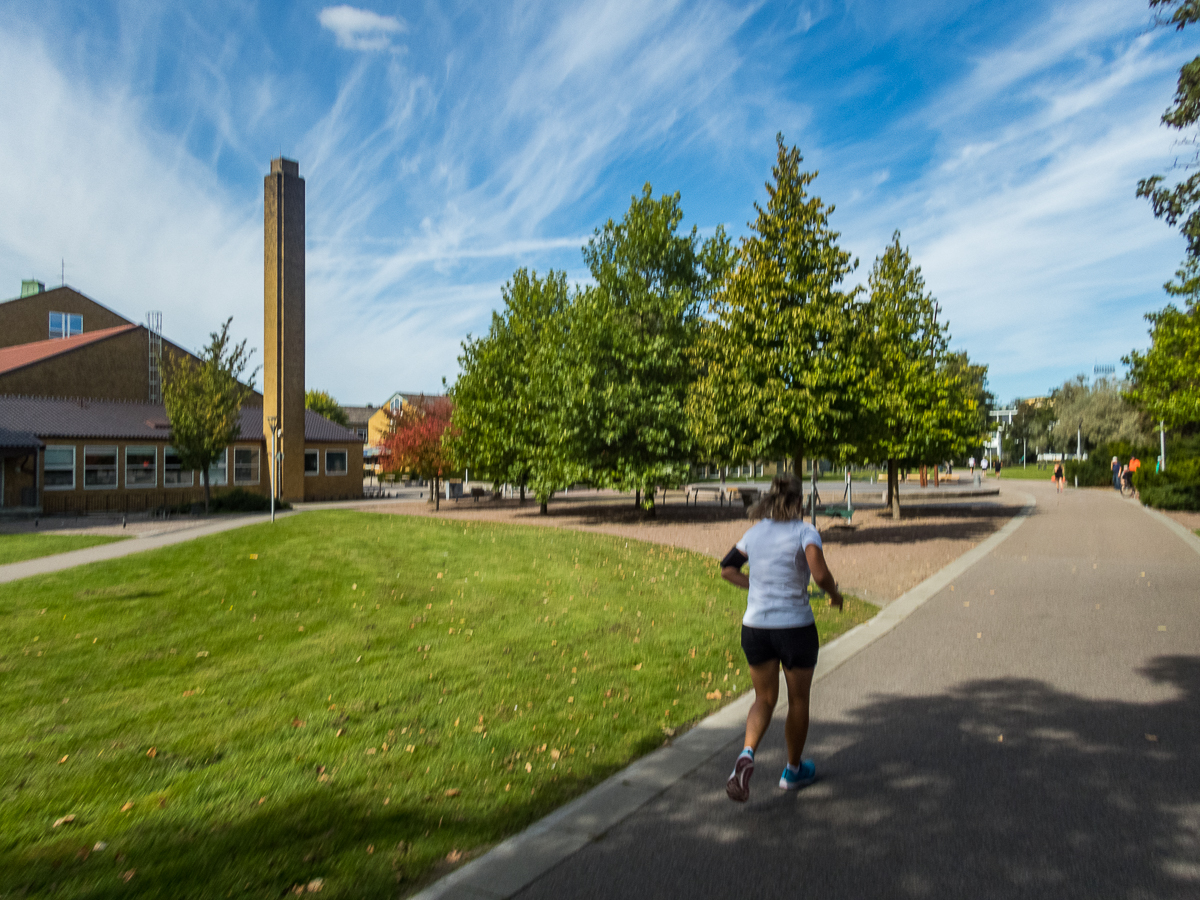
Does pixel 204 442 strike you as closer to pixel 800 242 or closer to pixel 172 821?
pixel 800 242

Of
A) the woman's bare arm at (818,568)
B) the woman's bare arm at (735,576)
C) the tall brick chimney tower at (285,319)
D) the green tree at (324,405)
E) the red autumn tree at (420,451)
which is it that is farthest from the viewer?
the green tree at (324,405)

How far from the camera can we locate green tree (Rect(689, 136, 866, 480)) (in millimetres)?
16391

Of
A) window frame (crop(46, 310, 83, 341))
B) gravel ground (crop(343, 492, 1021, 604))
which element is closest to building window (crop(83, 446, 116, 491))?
gravel ground (crop(343, 492, 1021, 604))

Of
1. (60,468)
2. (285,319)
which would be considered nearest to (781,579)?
(60,468)

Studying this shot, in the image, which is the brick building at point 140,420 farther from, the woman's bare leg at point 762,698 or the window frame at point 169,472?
the woman's bare leg at point 762,698

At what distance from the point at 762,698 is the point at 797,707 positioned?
0.20 meters

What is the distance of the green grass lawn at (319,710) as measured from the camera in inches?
146

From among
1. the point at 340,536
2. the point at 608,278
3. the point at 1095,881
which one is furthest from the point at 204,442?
the point at 1095,881

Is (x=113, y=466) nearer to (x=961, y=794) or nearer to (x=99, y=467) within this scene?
(x=99, y=467)

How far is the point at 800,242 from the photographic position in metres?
17.1

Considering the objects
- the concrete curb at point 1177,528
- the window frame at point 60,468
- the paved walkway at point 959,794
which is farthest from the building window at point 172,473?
the concrete curb at point 1177,528

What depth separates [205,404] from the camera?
28.8 meters

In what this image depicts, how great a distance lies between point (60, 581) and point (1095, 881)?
42.3 ft

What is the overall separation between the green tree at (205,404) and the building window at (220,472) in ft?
21.6
